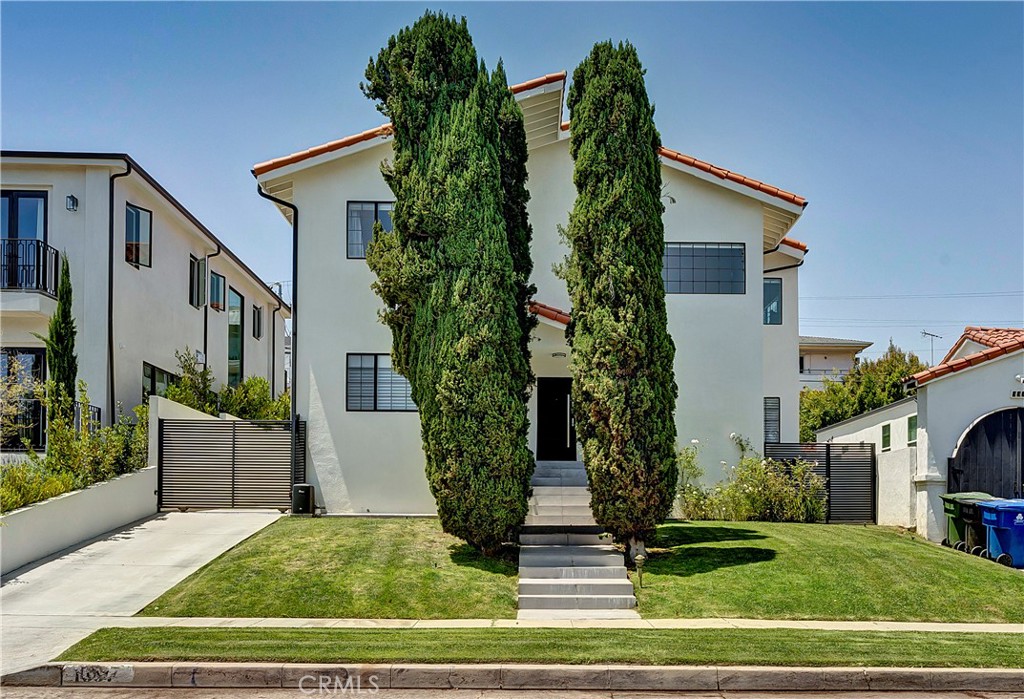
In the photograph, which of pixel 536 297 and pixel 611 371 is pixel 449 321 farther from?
pixel 536 297

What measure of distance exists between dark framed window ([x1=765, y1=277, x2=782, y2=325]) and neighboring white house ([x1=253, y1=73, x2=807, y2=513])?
3.94m

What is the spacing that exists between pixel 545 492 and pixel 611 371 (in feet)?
14.2

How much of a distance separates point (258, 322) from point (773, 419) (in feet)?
59.3

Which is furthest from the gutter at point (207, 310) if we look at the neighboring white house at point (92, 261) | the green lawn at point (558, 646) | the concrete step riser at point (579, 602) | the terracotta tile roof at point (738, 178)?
the green lawn at point (558, 646)

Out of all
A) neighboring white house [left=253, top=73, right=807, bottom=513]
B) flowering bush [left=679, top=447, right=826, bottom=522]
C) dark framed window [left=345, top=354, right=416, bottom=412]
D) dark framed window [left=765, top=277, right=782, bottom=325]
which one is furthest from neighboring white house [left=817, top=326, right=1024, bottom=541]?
dark framed window [left=345, top=354, right=416, bottom=412]

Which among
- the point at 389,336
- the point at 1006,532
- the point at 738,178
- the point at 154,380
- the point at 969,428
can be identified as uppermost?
the point at 738,178

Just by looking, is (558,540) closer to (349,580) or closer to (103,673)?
(349,580)

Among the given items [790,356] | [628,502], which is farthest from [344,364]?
[790,356]

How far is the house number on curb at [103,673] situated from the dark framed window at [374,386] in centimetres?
987

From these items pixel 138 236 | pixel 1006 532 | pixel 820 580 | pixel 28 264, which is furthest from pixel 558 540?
pixel 138 236

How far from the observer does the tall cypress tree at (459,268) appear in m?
14.7

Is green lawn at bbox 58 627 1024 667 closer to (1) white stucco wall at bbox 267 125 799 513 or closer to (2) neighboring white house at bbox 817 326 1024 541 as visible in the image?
(2) neighboring white house at bbox 817 326 1024 541

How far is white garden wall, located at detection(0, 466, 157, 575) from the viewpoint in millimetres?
14961

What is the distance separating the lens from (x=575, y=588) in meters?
13.8
